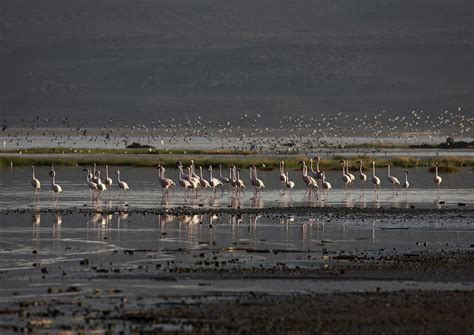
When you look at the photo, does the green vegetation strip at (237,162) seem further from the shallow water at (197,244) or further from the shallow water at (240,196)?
the shallow water at (197,244)

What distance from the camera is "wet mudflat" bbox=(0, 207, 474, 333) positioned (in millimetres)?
18688

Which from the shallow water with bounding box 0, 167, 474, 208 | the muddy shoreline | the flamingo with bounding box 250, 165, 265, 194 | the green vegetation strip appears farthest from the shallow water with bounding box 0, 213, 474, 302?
the green vegetation strip

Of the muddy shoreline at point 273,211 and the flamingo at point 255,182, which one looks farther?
the flamingo at point 255,182

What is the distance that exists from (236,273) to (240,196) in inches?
737

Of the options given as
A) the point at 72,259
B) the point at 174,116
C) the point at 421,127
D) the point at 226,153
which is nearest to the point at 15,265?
the point at 72,259

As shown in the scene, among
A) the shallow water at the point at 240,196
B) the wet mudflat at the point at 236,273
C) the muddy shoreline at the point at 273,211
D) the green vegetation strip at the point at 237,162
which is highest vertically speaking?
the green vegetation strip at the point at 237,162

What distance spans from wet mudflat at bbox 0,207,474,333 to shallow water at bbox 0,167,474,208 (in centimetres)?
407

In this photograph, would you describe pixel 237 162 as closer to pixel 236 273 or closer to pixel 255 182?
pixel 255 182

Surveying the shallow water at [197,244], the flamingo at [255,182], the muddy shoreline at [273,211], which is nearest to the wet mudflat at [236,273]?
the shallow water at [197,244]

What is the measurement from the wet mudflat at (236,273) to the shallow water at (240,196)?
13.4ft

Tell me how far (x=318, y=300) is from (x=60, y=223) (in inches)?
496

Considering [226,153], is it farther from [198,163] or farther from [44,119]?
[44,119]

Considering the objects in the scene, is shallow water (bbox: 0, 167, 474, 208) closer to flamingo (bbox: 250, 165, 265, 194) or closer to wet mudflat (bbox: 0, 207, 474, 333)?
flamingo (bbox: 250, 165, 265, 194)

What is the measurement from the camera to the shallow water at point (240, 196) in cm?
3781
